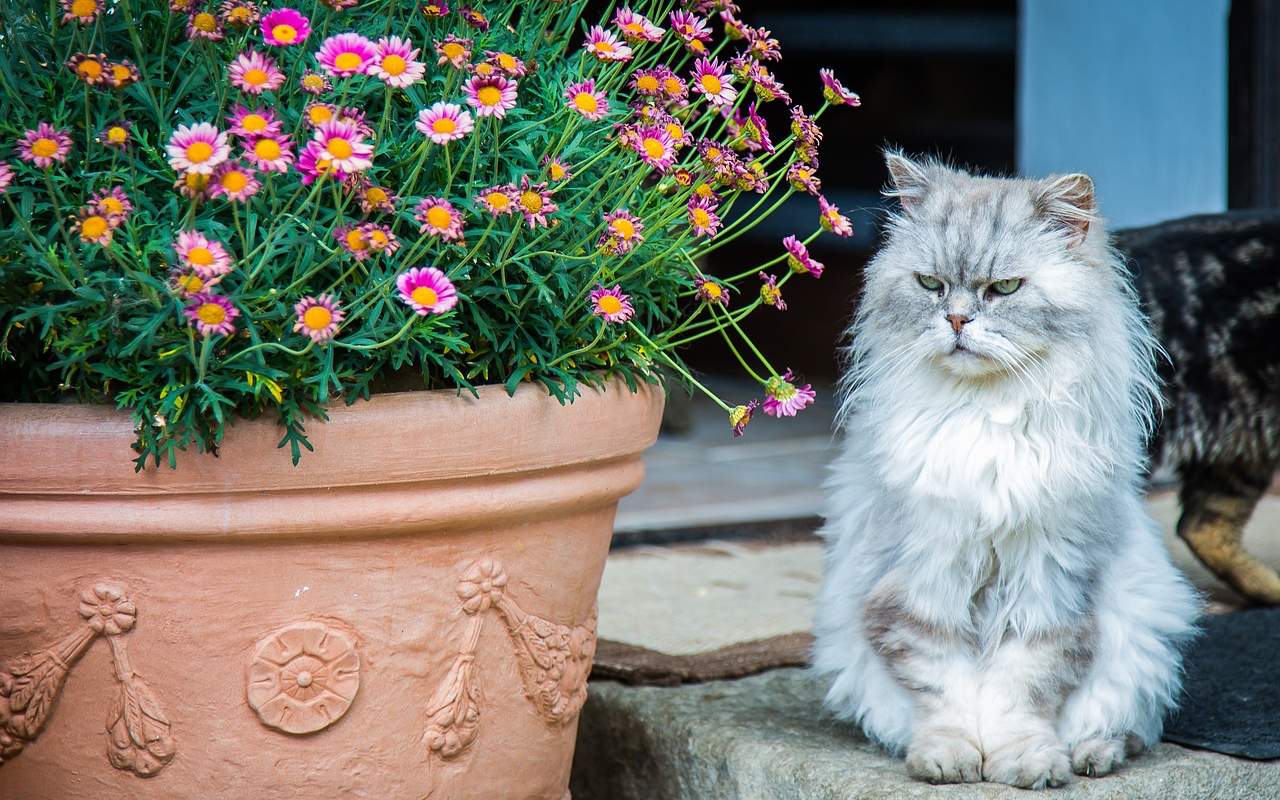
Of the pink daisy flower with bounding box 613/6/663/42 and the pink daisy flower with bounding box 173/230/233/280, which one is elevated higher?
the pink daisy flower with bounding box 613/6/663/42

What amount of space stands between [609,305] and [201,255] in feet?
1.48

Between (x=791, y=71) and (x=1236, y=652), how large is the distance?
17.7 feet

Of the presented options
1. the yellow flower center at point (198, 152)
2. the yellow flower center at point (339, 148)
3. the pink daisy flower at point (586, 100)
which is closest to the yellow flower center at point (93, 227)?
the yellow flower center at point (198, 152)

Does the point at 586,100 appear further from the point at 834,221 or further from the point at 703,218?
the point at 834,221

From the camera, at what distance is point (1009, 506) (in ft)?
5.35

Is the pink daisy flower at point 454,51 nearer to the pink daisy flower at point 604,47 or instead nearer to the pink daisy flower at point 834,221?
the pink daisy flower at point 604,47

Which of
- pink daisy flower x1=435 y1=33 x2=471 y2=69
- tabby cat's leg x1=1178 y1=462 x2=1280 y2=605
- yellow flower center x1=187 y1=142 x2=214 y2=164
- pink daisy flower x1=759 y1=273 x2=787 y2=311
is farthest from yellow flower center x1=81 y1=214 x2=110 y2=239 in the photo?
tabby cat's leg x1=1178 y1=462 x2=1280 y2=605

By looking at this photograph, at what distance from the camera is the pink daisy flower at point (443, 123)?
130 centimetres

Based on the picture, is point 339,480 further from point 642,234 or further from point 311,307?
point 642,234

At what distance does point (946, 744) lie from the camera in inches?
65.4

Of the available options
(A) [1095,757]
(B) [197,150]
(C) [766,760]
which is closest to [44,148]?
(B) [197,150]

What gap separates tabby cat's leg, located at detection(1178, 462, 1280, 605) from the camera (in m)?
2.77

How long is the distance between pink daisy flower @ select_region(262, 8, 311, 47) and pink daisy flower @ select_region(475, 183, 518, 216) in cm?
23

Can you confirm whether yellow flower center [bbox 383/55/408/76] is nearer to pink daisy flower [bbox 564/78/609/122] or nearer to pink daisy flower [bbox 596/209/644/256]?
pink daisy flower [bbox 564/78/609/122]
